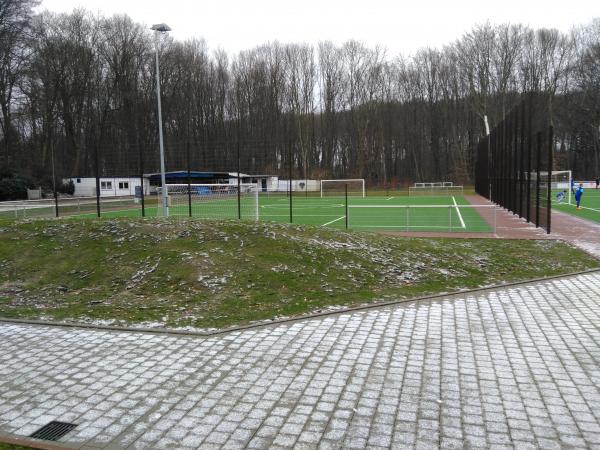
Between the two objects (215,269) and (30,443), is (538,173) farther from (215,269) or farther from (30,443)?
(30,443)

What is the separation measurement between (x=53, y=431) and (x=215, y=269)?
5.44m

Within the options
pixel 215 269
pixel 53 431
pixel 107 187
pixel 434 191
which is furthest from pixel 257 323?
pixel 434 191

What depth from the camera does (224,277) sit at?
9.16 metres

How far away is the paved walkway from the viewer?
4.02 metres

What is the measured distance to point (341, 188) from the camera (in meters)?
56.8

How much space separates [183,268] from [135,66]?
201 ft

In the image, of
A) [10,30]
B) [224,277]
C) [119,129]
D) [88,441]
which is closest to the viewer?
[88,441]

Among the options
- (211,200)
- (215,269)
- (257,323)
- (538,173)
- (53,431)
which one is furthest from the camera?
(211,200)

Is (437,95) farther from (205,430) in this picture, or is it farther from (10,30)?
(205,430)

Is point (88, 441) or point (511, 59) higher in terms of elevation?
point (511, 59)

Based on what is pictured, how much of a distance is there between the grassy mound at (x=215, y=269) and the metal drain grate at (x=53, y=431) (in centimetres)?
282

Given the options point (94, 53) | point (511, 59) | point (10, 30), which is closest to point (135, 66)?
point (94, 53)

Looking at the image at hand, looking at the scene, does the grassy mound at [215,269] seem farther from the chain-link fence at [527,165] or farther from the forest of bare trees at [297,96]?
the forest of bare trees at [297,96]

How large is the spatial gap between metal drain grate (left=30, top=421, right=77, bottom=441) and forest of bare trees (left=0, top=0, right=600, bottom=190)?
155 ft
